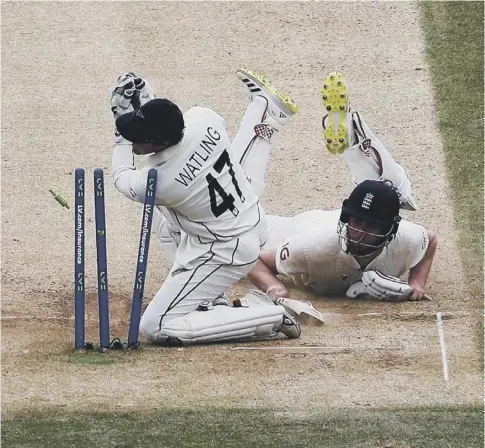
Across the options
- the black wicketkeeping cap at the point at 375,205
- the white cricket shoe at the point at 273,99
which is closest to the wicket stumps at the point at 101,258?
the black wicketkeeping cap at the point at 375,205

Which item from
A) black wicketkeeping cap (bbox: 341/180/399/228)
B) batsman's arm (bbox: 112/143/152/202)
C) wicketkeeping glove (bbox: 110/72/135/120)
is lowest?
black wicketkeeping cap (bbox: 341/180/399/228)

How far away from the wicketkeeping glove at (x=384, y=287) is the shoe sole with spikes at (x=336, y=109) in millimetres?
1122

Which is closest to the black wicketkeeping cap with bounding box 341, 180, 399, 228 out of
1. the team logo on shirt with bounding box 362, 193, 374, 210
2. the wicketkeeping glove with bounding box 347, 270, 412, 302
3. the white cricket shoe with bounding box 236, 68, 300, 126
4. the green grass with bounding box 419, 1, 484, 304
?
the team logo on shirt with bounding box 362, 193, 374, 210

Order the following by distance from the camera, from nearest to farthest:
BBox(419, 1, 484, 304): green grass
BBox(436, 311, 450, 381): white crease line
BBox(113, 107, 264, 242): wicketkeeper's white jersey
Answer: BBox(436, 311, 450, 381): white crease line < BBox(113, 107, 264, 242): wicketkeeper's white jersey < BBox(419, 1, 484, 304): green grass

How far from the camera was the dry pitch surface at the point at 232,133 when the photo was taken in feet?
33.7

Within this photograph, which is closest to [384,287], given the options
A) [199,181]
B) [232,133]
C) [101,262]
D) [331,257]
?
[331,257]

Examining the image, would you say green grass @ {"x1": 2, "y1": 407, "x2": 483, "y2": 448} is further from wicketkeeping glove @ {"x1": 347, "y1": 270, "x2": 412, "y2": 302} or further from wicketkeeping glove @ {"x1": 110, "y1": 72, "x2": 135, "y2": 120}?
wicketkeeping glove @ {"x1": 110, "y1": 72, "x2": 135, "y2": 120}

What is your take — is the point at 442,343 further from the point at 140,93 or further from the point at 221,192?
the point at 140,93

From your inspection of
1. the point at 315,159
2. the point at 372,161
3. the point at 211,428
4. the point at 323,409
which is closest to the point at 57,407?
the point at 211,428

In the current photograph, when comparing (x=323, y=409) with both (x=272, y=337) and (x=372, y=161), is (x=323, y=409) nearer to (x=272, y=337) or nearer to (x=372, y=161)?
(x=272, y=337)

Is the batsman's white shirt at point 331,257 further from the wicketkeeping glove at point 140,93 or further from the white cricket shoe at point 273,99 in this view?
the wicketkeeping glove at point 140,93

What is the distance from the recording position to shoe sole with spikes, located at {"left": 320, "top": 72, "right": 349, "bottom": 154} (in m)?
12.2

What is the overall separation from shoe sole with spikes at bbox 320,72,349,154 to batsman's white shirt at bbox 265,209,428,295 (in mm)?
594

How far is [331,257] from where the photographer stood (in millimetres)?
11930
